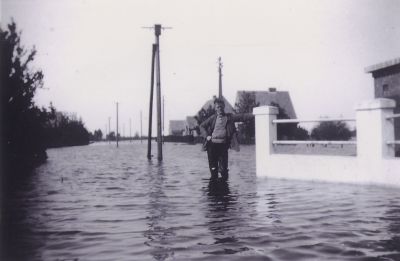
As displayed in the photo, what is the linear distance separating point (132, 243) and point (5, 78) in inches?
375

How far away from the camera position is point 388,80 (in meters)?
22.0

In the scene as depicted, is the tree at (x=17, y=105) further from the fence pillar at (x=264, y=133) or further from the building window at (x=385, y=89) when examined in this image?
the building window at (x=385, y=89)

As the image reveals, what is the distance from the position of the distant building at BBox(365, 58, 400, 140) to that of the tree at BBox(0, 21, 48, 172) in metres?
14.3

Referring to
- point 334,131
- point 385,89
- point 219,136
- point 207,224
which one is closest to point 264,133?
point 219,136

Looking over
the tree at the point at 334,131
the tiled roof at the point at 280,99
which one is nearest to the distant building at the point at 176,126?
the tiled roof at the point at 280,99

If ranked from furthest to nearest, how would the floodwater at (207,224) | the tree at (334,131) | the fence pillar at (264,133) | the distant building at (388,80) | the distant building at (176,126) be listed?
the distant building at (176,126) → the tree at (334,131) → the distant building at (388,80) → the fence pillar at (264,133) → the floodwater at (207,224)

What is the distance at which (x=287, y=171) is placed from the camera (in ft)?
33.0

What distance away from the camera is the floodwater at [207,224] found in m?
3.90

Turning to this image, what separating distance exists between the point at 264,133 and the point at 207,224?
550 cm

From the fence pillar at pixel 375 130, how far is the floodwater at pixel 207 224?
0.60m

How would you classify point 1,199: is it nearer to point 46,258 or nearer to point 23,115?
point 46,258

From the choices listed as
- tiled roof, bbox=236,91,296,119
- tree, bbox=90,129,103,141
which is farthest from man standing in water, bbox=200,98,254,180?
tree, bbox=90,129,103,141

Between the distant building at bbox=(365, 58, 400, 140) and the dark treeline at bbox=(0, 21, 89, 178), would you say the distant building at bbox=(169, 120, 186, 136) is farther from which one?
the dark treeline at bbox=(0, 21, 89, 178)

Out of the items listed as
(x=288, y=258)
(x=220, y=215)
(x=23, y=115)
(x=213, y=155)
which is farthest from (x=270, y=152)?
(x=23, y=115)
